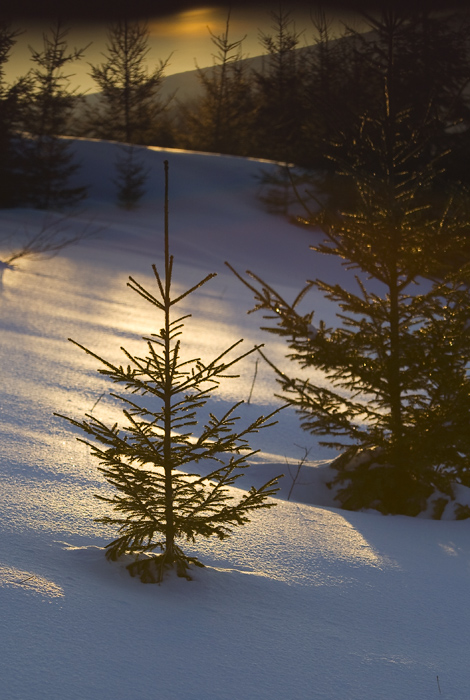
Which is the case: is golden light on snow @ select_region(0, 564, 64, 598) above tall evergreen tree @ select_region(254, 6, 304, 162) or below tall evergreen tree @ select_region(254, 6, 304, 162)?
below

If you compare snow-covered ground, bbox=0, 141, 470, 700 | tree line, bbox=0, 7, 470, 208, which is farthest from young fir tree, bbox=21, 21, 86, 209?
snow-covered ground, bbox=0, 141, 470, 700

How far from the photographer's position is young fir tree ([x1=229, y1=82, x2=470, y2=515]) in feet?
13.9

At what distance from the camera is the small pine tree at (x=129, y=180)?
22203 mm

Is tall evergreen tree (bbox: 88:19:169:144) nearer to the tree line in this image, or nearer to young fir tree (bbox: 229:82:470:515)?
the tree line

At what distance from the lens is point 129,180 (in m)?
22.5

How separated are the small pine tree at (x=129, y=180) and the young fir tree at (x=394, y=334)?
18.3m

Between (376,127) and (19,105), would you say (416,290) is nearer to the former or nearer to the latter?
(19,105)

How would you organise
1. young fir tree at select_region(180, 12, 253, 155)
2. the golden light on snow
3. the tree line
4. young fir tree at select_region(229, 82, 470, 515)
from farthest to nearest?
1. young fir tree at select_region(180, 12, 253, 155)
2. the tree line
3. young fir tree at select_region(229, 82, 470, 515)
4. the golden light on snow

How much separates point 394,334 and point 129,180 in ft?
63.5

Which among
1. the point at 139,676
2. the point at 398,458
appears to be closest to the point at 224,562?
the point at 139,676

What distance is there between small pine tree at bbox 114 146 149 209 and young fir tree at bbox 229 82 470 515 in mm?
18285

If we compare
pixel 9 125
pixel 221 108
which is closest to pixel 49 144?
pixel 9 125

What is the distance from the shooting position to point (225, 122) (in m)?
32.0

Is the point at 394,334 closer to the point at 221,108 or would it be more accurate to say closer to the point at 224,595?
the point at 224,595
